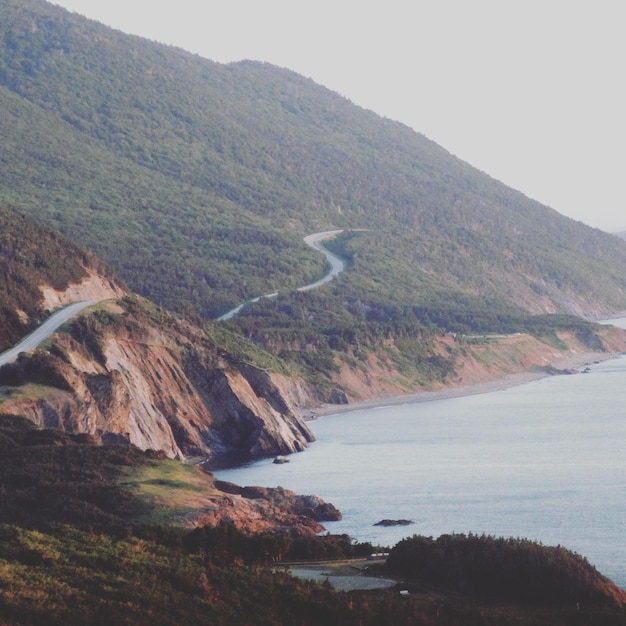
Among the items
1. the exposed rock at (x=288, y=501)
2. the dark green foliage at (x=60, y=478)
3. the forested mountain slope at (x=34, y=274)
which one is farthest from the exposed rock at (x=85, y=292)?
the exposed rock at (x=288, y=501)

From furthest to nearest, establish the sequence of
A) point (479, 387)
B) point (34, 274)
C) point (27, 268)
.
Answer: point (479, 387), point (27, 268), point (34, 274)

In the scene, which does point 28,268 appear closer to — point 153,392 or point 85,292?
point 85,292

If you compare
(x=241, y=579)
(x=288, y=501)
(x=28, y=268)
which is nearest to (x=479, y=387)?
(x=28, y=268)

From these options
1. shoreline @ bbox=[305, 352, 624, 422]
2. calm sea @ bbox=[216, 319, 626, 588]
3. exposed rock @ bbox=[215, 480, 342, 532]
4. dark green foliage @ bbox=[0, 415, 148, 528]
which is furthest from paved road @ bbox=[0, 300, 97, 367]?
shoreline @ bbox=[305, 352, 624, 422]

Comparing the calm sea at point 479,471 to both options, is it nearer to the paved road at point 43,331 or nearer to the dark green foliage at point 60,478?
the dark green foliage at point 60,478

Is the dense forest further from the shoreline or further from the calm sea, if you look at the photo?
the shoreline

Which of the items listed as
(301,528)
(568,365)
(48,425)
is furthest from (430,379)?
(301,528)
